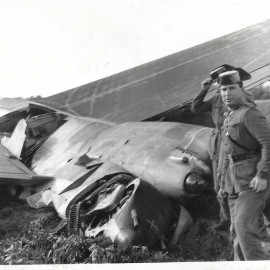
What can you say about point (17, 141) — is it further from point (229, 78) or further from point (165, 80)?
point (229, 78)

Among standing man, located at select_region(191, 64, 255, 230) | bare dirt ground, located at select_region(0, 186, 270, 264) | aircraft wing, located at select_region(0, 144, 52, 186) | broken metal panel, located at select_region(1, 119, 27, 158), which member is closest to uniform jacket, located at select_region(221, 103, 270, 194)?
standing man, located at select_region(191, 64, 255, 230)

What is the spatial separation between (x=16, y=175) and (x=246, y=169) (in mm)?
5480

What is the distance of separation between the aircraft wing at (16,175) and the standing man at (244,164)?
4.56 meters

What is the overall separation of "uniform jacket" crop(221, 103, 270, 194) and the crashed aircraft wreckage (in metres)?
1.33

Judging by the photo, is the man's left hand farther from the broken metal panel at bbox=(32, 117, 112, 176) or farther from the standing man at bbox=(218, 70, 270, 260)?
the broken metal panel at bbox=(32, 117, 112, 176)

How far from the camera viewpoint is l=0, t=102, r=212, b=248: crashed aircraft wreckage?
5246 millimetres

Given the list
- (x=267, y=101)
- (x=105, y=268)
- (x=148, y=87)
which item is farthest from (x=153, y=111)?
(x=105, y=268)

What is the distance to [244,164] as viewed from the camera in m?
4.14

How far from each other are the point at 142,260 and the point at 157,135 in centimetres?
261

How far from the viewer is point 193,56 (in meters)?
12.1

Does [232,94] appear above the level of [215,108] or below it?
above

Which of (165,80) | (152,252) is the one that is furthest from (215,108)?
(165,80)

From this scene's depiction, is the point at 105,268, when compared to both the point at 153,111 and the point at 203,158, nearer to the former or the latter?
the point at 203,158

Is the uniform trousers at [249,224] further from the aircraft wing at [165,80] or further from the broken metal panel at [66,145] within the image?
the aircraft wing at [165,80]
